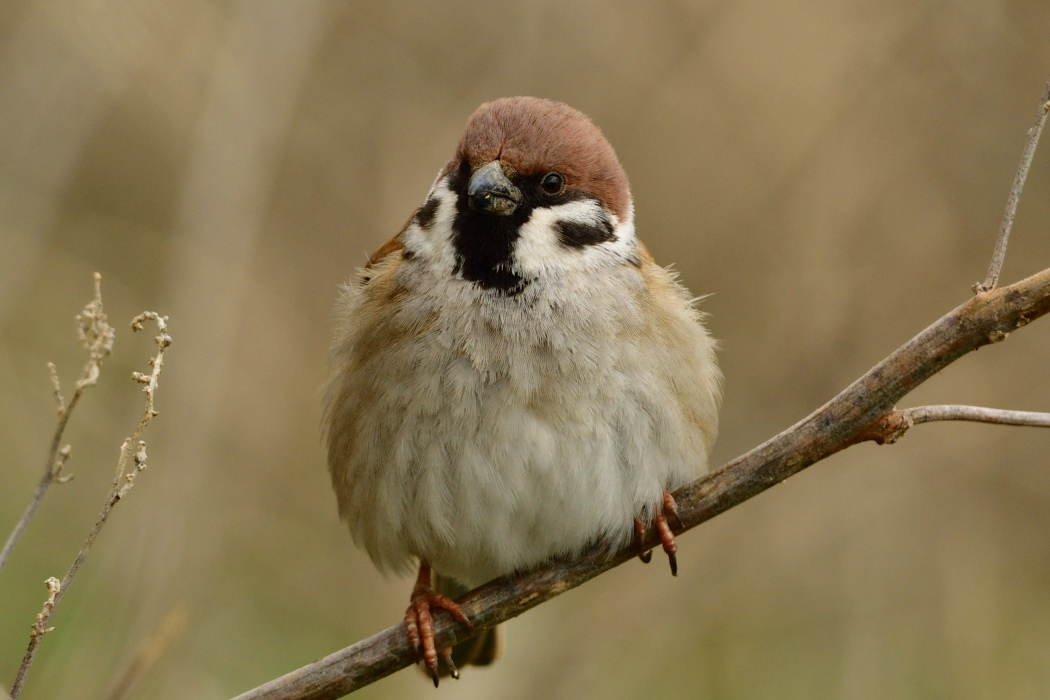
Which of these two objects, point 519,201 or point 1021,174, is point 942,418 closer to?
point 1021,174

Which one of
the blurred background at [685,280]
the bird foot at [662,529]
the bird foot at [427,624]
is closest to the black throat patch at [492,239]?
the bird foot at [662,529]

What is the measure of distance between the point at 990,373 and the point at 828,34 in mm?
1619

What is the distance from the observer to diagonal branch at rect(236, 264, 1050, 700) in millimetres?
2203

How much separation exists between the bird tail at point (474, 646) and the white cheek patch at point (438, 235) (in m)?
1.23

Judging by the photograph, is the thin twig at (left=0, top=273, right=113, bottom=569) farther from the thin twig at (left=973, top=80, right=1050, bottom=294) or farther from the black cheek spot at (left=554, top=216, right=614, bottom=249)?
the thin twig at (left=973, top=80, right=1050, bottom=294)

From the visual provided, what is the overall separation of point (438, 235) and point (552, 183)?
0.35 metres

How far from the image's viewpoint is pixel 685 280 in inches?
187

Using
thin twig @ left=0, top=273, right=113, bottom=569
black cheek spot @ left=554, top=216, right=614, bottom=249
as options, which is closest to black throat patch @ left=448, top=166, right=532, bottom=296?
black cheek spot @ left=554, top=216, right=614, bottom=249

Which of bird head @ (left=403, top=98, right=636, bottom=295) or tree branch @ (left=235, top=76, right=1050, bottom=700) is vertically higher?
bird head @ (left=403, top=98, right=636, bottom=295)

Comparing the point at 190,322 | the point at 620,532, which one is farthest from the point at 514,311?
the point at 190,322

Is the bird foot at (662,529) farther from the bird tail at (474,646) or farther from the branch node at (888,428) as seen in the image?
the bird tail at (474,646)

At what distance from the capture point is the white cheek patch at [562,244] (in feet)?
9.62

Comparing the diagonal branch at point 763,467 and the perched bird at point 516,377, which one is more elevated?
the perched bird at point 516,377

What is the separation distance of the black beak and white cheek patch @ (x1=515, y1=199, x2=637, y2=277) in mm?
84
